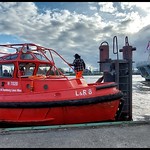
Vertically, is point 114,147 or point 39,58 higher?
point 39,58

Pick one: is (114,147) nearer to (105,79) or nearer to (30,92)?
(30,92)

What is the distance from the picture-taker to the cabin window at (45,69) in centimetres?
770

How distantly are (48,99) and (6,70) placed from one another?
78.5 inches

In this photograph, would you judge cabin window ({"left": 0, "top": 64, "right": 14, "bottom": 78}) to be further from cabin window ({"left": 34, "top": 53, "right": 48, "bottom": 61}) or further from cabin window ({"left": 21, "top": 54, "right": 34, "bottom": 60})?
cabin window ({"left": 34, "top": 53, "right": 48, "bottom": 61})

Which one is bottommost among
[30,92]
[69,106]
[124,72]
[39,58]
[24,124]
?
[24,124]

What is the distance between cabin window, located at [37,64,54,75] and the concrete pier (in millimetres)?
2855

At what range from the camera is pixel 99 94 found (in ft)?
22.1

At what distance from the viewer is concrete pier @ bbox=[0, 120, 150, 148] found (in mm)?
4270

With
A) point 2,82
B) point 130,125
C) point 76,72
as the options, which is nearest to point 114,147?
point 130,125

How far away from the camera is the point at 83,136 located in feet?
15.5

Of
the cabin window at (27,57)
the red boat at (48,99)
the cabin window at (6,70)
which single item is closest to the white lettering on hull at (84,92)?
the red boat at (48,99)

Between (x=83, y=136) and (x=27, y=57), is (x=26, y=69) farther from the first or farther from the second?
(x=83, y=136)

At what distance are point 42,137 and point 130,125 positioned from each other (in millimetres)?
2304

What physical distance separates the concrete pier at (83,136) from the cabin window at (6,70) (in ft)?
8.20
